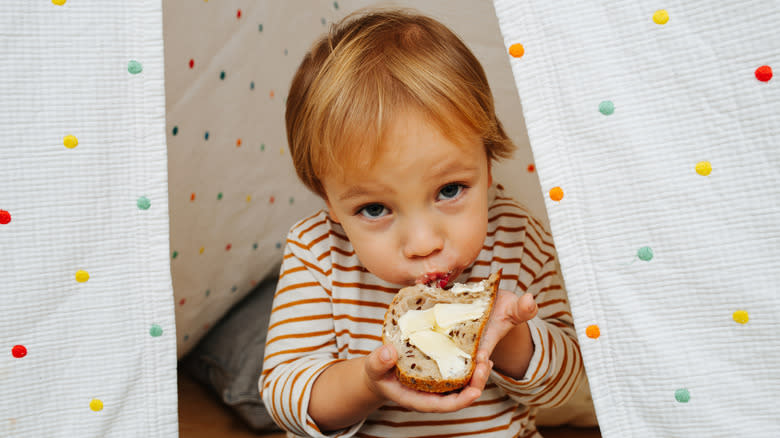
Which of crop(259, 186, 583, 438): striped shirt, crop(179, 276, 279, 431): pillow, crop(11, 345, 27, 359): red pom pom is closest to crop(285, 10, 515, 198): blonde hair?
crop(259, 186, 583, 438): striped shirt

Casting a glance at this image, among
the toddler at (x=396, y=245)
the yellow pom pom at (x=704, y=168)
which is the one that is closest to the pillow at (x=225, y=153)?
the toddler at (x=396, y=245)

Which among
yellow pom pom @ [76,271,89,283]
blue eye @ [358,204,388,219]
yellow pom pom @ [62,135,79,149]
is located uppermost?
yellow pom pom @ [62,135,79,149]

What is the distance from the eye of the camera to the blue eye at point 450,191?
726mm

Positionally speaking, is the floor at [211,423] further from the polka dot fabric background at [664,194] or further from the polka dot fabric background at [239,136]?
the polka dot fabric background at [664,194]

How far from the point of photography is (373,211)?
29.2 inches

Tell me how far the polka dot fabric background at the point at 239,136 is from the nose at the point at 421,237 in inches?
18.7

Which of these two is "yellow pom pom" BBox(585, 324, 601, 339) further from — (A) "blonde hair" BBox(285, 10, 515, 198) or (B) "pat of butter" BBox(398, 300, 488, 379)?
(A) "blonde hair" BBox(285, 10, 515, 198)

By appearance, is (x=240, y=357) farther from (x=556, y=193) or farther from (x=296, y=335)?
(x=556, y=193)

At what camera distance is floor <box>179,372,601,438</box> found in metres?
1.21

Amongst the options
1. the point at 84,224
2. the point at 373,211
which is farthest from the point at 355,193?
the point at 84,224

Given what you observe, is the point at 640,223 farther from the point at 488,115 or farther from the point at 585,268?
the point at 488,115

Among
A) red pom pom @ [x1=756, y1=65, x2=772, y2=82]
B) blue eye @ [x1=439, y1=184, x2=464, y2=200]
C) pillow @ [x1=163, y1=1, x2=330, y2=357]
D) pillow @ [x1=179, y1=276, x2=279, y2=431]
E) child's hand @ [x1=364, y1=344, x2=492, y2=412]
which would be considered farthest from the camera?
pillow @ [x1=179, y1=276, x2=279, y2=431]

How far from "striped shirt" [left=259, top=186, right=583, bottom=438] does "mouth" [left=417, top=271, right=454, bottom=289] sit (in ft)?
0.43

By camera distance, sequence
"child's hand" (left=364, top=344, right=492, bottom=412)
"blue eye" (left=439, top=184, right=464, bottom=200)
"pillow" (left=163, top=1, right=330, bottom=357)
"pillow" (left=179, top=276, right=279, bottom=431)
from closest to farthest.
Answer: "child's hand" (left=364, top=344, right=492, bottom=412)
"blue eye" (left=439, top=184, right=464, bottom=200)
"pillow" (left=163, top=1, right=330, bottom=357)
"pillow" (left=179, top=276, right=279, bottom=431)
